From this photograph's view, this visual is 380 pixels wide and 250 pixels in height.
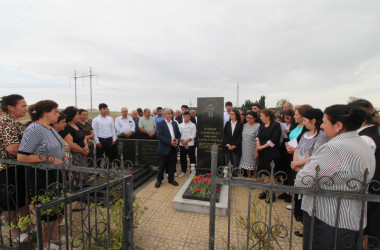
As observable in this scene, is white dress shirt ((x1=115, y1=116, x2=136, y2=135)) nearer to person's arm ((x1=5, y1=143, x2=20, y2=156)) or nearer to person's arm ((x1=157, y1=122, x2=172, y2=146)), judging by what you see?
person's arm ((x1=157, y1=122, x2=172, y2=146))

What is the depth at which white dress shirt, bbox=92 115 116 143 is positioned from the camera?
541 cm

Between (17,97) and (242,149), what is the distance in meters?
4.33

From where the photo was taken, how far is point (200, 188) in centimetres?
401

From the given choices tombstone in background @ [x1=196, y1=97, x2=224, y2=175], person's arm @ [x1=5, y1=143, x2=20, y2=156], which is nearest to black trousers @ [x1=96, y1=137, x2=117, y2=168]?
tombstone in background @ [x1=196, y1=97, x2=224, y2=175]

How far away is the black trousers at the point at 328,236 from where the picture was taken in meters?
1.62

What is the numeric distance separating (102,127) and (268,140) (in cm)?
431

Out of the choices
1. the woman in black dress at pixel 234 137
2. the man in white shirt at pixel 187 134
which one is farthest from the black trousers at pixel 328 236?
the man in white shirt at pixel 187 134

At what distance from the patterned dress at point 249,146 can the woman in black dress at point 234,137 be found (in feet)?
0.63

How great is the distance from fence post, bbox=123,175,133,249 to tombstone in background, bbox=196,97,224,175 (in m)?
3.25

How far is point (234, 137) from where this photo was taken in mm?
4992

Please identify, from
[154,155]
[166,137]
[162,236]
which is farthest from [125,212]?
[154,155]

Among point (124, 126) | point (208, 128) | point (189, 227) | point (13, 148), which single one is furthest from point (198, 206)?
point (124, 126)

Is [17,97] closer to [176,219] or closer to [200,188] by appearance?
[176,219]

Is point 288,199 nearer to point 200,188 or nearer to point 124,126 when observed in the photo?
point 200,188
